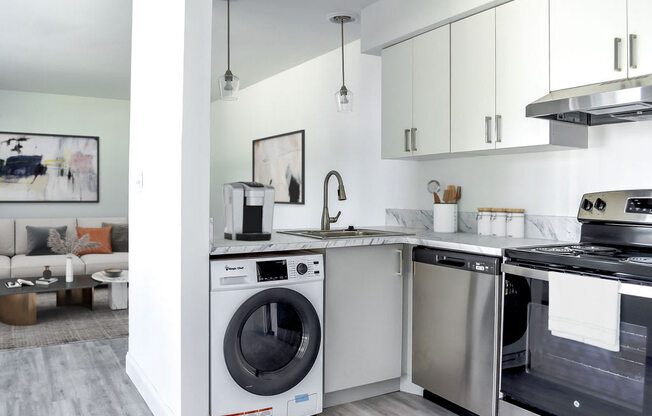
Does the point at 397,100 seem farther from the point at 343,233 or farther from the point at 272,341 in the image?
the point at 272,341

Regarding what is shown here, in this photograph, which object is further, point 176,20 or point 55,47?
point 55,47

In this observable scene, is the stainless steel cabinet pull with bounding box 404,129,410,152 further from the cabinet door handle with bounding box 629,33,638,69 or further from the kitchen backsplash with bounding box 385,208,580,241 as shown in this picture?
the cabinet door handle with bounding box 629,33,638,69

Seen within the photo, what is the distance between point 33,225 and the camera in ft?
19.8

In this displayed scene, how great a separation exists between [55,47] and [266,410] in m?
3.82

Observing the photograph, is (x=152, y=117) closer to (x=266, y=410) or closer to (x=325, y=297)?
(x=325, y=297)

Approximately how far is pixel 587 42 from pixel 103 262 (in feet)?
16.9

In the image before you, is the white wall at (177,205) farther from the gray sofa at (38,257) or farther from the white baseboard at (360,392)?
the gray sofa at (38,257)

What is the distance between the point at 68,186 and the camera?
6.79m

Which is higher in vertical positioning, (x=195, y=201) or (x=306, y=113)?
(x=306, y=113)

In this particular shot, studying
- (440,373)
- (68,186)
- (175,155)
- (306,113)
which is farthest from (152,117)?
(68,186)

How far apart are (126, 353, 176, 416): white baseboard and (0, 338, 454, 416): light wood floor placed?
0.11 ft

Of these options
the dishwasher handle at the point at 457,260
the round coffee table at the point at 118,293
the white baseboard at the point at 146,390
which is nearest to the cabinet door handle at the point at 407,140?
the dishwasher handle at the point at 457,260

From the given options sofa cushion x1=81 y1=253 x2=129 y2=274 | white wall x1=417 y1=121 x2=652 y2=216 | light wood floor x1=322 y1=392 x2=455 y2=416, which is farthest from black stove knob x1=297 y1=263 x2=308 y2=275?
sofa cushion x1=81 y1=253 x2=129 y2=274

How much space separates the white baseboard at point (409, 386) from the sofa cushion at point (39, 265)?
4.02m
